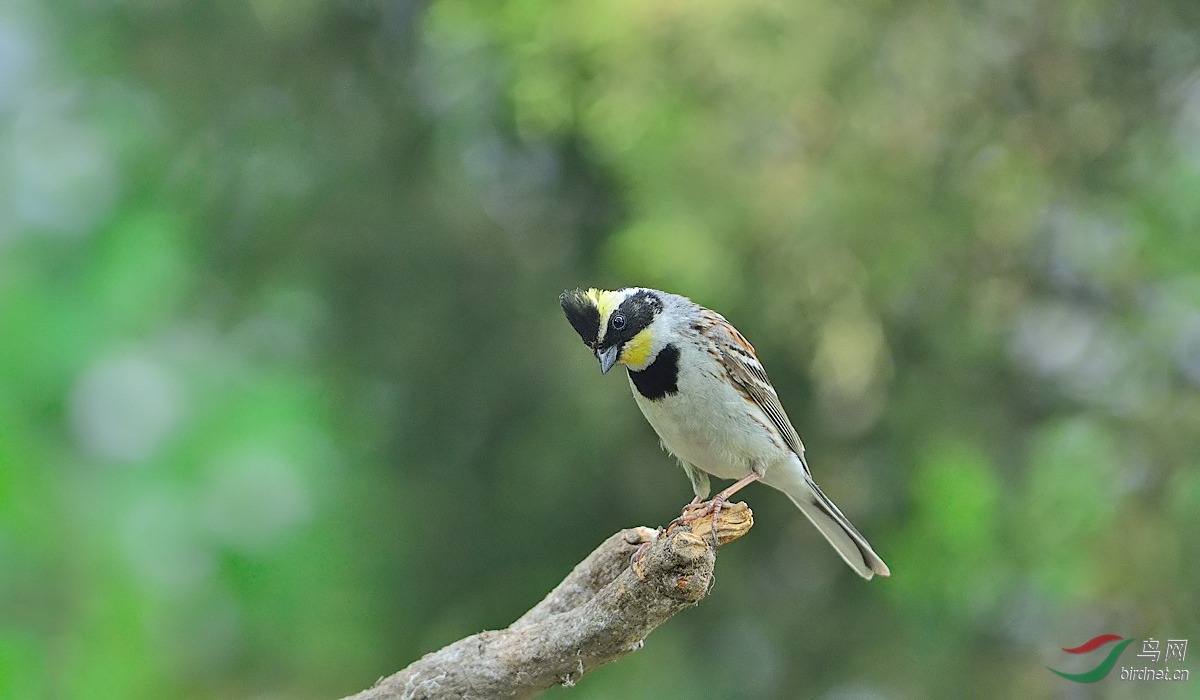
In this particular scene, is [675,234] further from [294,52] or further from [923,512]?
[294,52]

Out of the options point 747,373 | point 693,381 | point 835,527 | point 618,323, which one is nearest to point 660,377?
point 693,381

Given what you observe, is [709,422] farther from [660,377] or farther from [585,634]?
[585,634]

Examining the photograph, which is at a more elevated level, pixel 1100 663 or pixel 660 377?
pixel 660 377

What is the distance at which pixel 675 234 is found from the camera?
4.36m

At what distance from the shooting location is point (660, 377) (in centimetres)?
335

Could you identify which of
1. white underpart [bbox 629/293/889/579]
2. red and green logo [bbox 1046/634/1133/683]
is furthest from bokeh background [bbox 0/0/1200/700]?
white underpart [bbox 629/293/889/579]

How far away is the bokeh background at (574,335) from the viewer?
438 cm

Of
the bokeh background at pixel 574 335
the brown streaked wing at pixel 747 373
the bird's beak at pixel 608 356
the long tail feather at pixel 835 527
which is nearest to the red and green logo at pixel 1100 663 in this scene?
the bokeh background at pixel 574 335

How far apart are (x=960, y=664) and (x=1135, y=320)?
1.49 metres

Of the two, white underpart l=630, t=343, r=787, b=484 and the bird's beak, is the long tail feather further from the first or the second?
the bird's beak

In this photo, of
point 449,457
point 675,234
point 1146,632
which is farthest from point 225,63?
point 1146,632

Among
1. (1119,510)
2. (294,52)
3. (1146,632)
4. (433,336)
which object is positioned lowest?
(1146,632)

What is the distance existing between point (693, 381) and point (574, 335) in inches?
71.6

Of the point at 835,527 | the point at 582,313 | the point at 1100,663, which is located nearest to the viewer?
the point at 582,313
